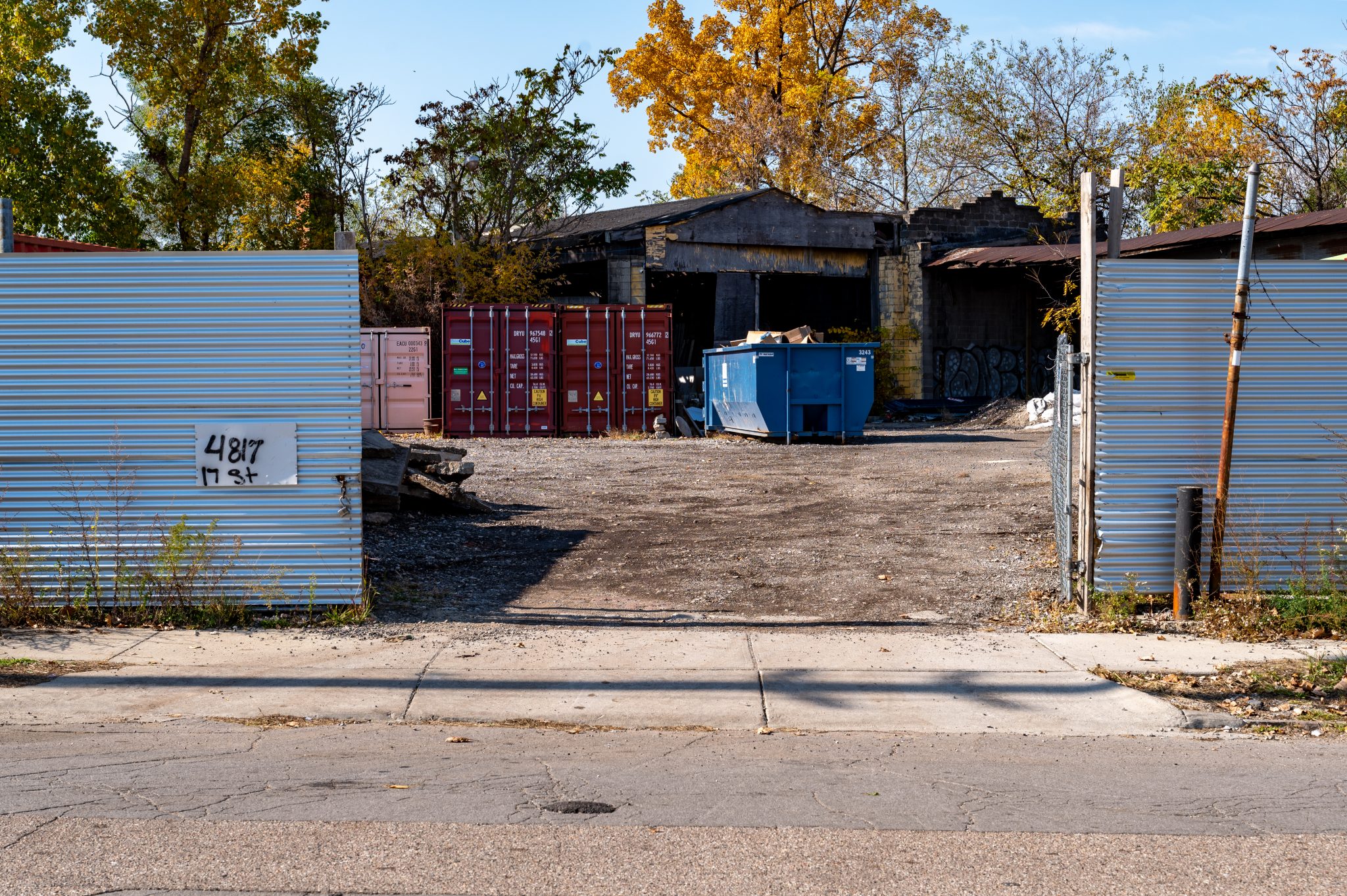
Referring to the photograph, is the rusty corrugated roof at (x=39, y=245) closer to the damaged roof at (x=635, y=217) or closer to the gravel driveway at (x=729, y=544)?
the gravel driveway at (x=729, y=544)

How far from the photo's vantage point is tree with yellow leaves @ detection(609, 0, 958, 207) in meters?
50.1

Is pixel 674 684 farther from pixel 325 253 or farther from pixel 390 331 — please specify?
pixel 390 331

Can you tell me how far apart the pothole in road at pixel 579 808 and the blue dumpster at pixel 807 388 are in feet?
61.6

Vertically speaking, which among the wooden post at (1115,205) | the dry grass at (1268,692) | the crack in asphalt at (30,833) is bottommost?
the dry grass at (1268,692)

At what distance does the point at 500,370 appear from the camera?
2719 cm

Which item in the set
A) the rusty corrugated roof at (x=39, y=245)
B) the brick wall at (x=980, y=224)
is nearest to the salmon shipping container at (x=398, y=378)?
the rusty corrugated roof at (x=39, y=245)

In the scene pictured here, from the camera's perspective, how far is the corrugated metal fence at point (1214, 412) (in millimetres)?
8992

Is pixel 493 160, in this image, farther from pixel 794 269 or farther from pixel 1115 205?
pixel 1115 205

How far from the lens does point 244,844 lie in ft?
15.1

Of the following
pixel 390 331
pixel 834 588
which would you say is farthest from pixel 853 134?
pixel 834 588

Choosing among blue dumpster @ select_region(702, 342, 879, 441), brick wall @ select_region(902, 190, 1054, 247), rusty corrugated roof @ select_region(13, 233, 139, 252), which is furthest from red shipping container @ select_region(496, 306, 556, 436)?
rusty corrugated roof @ select_region(13, 233, 139, 252)

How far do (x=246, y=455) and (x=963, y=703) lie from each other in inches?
204

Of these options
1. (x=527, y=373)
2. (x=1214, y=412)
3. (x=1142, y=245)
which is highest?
(x=1142, y=245)

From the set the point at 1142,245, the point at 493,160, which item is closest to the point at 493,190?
the point at 493,160
